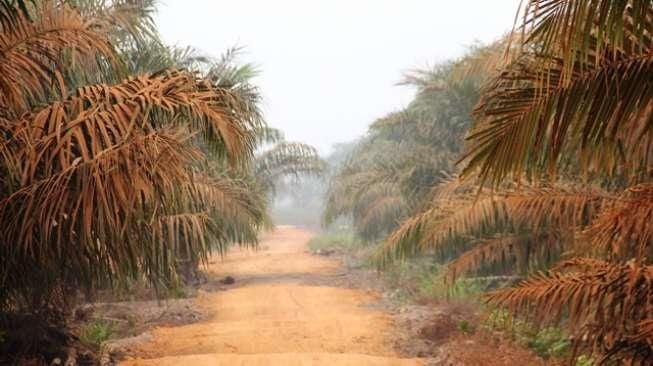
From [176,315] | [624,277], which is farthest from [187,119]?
[176,315]

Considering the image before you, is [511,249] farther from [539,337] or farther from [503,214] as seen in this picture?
[539,337]

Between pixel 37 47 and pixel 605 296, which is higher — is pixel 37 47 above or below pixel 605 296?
above

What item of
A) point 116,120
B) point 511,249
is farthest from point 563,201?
point 116,120

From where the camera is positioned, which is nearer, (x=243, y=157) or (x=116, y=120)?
(x=116, y=120)

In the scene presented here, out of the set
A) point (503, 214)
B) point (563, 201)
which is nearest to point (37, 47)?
point (563, 201)

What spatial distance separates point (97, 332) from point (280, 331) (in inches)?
96.4

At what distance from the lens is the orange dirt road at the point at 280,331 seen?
7.28m

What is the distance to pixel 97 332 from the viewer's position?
8875mm

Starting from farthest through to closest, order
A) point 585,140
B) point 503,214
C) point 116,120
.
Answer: point 503,214, point 116,120, point 585,140

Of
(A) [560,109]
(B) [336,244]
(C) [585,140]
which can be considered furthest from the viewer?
(B) [336,244]

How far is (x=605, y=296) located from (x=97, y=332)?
A: 284 inches

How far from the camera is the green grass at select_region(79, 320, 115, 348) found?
8414 mm

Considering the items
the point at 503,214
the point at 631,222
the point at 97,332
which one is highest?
the point at 631,222

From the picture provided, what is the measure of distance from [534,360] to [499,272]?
415 cm
